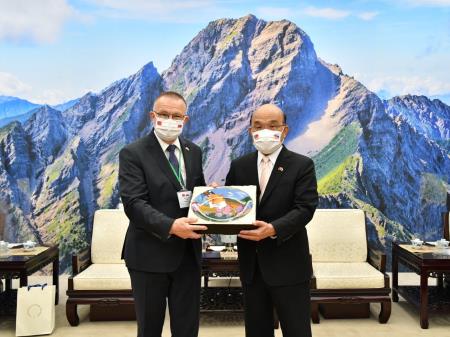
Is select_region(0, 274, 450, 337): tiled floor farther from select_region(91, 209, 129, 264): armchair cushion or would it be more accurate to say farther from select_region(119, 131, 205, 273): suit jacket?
select_region(119, 131, 205, 273): suit jacket

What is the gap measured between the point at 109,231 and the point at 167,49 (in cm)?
260

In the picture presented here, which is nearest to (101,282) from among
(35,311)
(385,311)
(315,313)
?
(35,311)

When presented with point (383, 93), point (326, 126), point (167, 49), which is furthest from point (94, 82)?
point (383, 93)

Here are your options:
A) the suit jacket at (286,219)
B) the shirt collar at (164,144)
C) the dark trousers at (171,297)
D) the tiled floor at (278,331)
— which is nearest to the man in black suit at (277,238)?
the suit jacket at (286,219)

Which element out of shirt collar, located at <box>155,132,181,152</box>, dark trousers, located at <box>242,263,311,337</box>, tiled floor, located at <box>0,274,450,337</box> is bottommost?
tiled floor, located at <box>0,274,450,337</box>

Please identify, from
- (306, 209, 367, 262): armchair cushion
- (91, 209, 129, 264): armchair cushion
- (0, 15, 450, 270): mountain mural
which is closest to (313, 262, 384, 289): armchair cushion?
(306, 209, 367, 262): armchair cushion

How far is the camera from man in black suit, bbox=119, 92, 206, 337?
219cm

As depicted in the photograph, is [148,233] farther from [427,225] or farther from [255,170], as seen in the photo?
[427,225]

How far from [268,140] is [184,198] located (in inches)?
18.2

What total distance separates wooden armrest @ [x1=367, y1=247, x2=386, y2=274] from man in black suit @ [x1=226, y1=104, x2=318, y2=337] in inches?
85.1

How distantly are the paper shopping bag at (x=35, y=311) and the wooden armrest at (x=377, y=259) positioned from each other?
2.68 meters

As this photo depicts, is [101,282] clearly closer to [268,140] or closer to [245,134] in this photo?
[268,140]

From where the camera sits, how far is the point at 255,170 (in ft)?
7.56

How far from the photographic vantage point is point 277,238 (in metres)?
2.10
